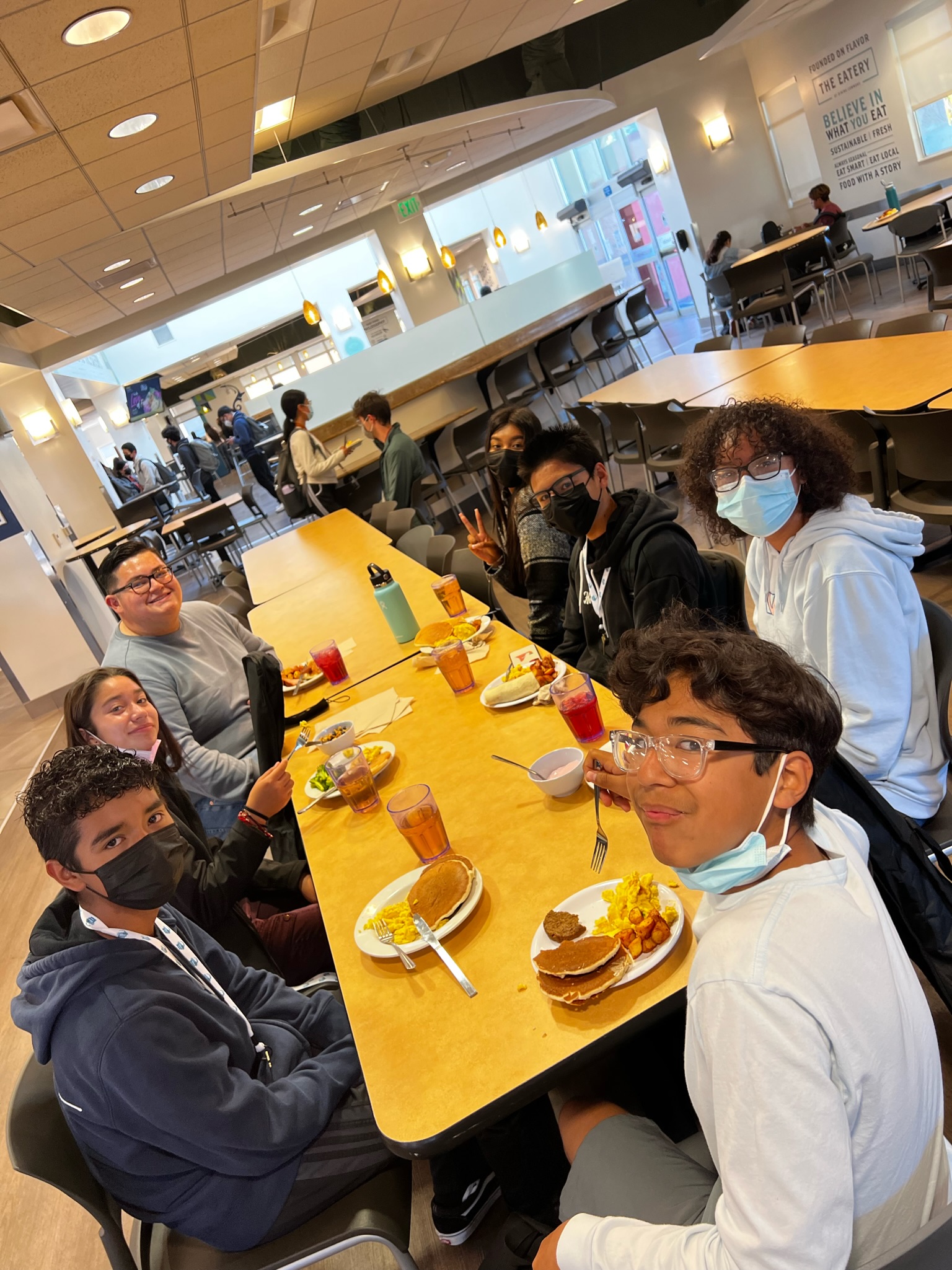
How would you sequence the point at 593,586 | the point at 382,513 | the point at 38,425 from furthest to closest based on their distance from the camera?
the point at 38,425 < the point at 382,513 < the point at 593,586

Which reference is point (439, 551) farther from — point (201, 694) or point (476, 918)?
point (476, 918)

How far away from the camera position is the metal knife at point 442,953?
4.07 feet

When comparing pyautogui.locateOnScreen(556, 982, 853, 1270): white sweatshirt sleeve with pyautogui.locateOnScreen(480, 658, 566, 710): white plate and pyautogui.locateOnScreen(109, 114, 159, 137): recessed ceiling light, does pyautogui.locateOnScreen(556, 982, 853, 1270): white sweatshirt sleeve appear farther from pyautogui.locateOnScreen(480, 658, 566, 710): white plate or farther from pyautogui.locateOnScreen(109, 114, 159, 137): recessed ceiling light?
pyautogui.locateOnScreen(109, 114, 159, 137): recessed ceiling light

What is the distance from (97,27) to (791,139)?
38.2ft

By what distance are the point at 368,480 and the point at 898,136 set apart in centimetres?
788

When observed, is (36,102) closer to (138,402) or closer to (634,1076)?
(634,1076)

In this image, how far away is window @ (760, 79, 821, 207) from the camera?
39.0ft

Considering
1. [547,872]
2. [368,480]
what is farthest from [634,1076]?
[368,480]

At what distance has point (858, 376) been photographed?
3.62 metres

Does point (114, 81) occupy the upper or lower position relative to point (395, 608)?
upper

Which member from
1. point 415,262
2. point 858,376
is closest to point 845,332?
point 858,376

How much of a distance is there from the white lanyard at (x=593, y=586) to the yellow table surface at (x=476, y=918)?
289 millimetres

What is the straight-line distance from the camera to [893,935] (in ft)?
2.90

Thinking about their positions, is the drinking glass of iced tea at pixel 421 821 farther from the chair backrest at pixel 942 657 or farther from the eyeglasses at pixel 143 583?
the eyeglasses at pixel 143 583
